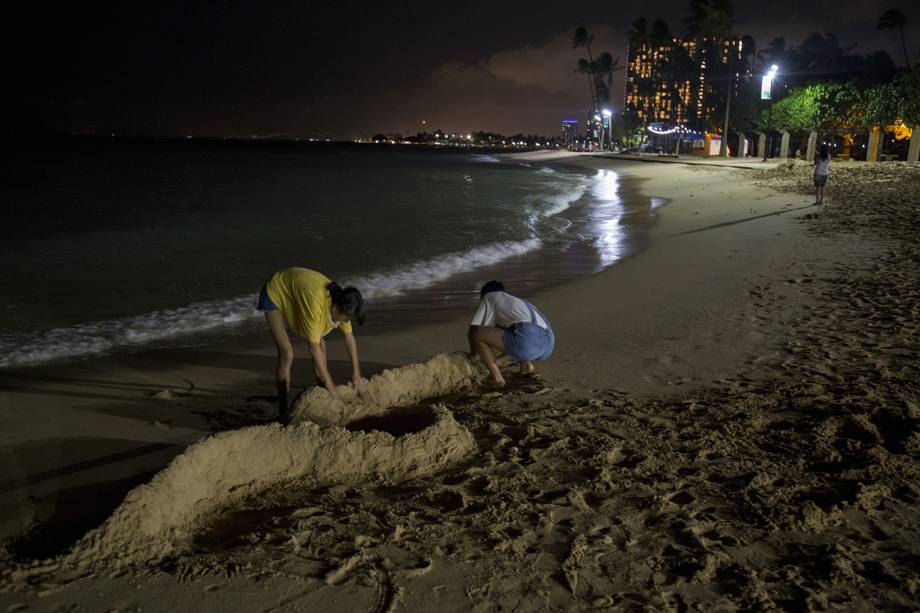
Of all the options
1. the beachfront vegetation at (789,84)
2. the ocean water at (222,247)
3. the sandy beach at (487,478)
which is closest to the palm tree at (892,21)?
the beachfront vegetation at (789,84)

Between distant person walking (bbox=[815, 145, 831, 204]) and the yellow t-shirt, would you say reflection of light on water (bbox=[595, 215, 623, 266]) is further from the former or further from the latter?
the yellow t-shirt

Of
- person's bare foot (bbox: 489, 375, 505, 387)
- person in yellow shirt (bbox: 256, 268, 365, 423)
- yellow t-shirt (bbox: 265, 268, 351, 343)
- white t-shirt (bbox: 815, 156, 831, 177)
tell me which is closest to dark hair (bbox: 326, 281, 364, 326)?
person in yellow shirt (bbox: 256, 268, 365, 423)

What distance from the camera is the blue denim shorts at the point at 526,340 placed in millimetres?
5090

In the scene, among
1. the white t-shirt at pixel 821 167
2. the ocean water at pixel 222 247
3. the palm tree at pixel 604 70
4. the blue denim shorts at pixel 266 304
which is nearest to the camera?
the blue denim shorts at pixel 266 304

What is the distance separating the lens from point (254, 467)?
3.84 meters

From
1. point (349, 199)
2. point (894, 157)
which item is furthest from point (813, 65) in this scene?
point (349, 199)

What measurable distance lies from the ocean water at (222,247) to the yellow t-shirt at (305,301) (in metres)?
3.35

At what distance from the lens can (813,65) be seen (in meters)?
64.6

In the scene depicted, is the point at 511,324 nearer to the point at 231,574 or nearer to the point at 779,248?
the point at 231,574

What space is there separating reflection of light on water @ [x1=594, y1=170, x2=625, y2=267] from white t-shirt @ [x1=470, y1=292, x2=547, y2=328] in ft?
20.0

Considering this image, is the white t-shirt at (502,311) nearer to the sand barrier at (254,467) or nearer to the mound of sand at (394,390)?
the mound of sand at (394,390)

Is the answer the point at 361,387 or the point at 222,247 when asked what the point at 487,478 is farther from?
the point at 222,247

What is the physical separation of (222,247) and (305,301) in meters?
11.7

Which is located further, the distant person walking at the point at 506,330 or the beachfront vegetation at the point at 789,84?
the beachfront vegetation at the point at 789,84
